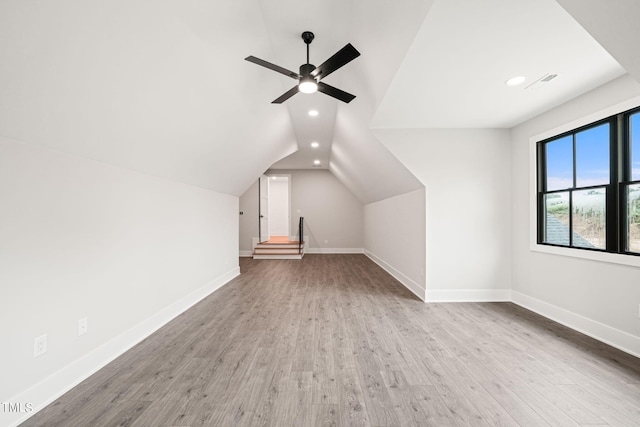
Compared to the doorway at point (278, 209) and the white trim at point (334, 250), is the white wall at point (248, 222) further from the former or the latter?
the doorway at point (278, 209)

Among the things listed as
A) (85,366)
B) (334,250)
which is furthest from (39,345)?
(334,250)

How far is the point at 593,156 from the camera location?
2.91 metres

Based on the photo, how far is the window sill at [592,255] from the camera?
2.49m

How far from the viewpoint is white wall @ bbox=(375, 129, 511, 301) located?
4.08 meters

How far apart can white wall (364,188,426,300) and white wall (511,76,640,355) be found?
125 cm

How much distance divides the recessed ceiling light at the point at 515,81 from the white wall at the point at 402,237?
1.79 m

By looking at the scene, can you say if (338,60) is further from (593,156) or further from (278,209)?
(278,209)

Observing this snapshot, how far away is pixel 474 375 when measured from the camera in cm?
220

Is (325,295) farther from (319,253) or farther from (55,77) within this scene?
(319,253)

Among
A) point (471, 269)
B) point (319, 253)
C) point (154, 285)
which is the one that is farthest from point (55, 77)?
point (319, 253)

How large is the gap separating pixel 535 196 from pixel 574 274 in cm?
106

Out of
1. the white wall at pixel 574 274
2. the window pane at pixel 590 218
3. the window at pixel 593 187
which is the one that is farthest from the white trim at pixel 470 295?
the window pane at pixel 590 218

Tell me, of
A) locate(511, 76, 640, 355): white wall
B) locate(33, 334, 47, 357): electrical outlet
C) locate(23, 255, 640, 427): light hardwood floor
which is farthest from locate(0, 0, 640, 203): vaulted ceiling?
locate(23, 255, 640, 427): light hardwood floor

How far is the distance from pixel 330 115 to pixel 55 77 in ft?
12.7
